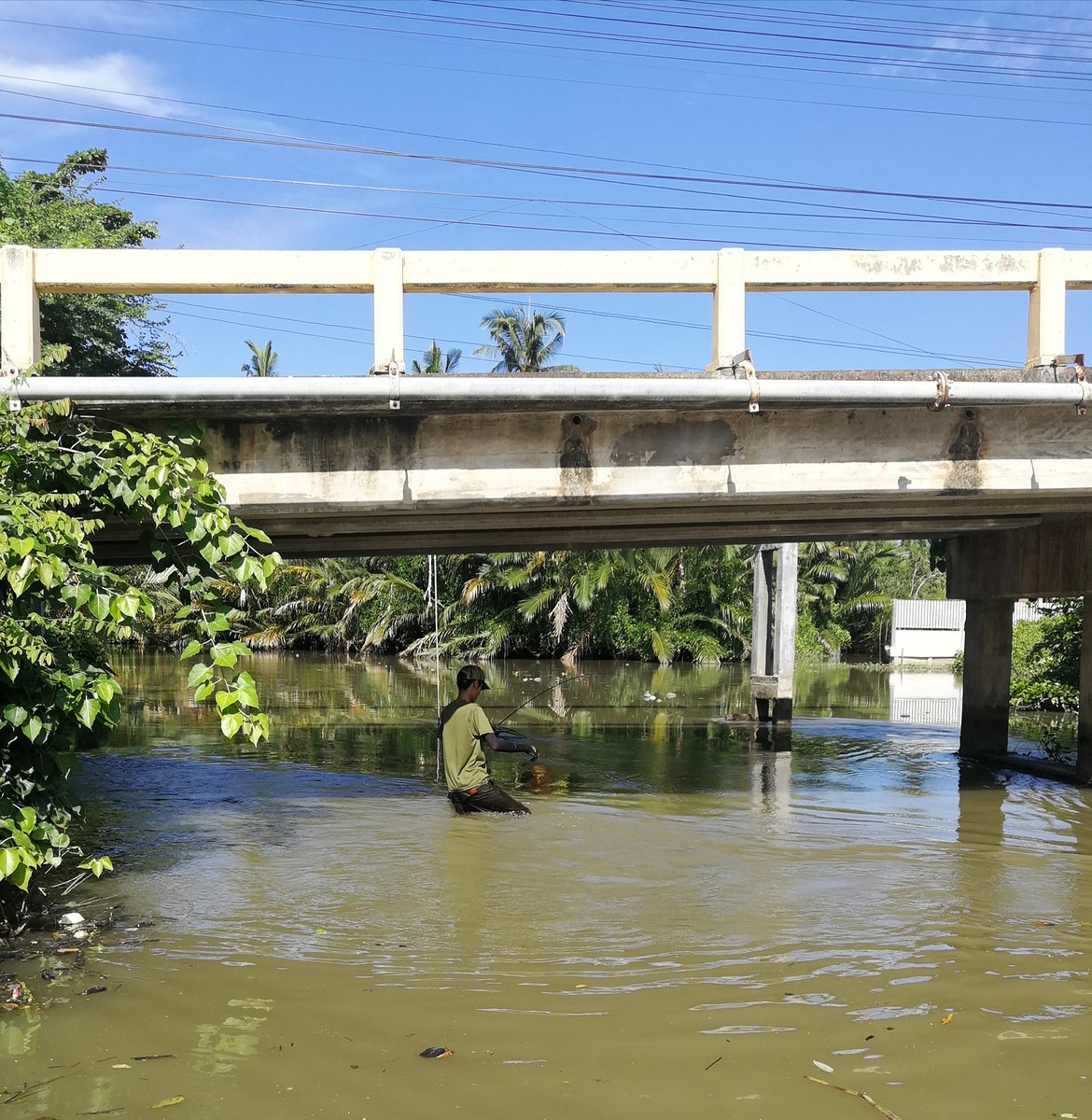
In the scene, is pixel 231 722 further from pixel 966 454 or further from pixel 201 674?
pixel 966 454

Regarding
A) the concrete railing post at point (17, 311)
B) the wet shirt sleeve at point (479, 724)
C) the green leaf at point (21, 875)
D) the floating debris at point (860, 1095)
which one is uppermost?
the concrete railing post at point (17, 311)

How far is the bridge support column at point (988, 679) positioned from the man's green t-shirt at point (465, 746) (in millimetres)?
8807

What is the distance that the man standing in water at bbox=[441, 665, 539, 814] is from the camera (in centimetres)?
1002

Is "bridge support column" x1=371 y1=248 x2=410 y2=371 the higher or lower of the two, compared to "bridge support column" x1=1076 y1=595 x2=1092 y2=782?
higher

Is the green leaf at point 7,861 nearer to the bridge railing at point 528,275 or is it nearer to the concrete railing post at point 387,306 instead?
the bridge railing at point 528,275

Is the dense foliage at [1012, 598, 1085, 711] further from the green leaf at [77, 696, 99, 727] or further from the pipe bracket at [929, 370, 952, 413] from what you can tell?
the green leaf at [77, 696, 99, 727]

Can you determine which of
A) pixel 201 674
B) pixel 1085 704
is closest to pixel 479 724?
pixel 201 674

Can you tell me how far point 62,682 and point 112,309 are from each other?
24350mm

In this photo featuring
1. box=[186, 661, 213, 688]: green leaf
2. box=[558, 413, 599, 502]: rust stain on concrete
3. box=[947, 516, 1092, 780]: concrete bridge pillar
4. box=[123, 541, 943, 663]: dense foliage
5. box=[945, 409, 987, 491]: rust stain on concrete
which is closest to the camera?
box=[186, 661, 213, 688]: green leaf

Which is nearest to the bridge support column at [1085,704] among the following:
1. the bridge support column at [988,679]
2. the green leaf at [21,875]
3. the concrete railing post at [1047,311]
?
the bridge support column at [988,679]

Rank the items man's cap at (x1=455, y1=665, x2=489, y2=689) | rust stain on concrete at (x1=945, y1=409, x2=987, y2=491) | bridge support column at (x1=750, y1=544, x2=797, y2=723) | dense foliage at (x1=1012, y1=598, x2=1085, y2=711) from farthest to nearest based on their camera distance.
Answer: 1. dense foliage at (x1=1012, y1=598, x2=1085, y2=711)
2. bridge support column at (x1=750, y1=544, x2=797, y2=723)
3. man's cap at (x1=455, y1=665, x2=489, y2=689)
4. rust stain on concrete at (x1=945, y1=409, x2=987, y2=491)

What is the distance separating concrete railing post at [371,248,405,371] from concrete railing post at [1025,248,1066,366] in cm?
490

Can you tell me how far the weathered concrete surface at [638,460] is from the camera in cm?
863

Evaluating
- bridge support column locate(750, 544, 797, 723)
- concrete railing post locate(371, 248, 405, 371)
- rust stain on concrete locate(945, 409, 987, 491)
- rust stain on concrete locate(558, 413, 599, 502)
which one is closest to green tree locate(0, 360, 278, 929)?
concrete railing post locate(371, 248, 405, 371)
